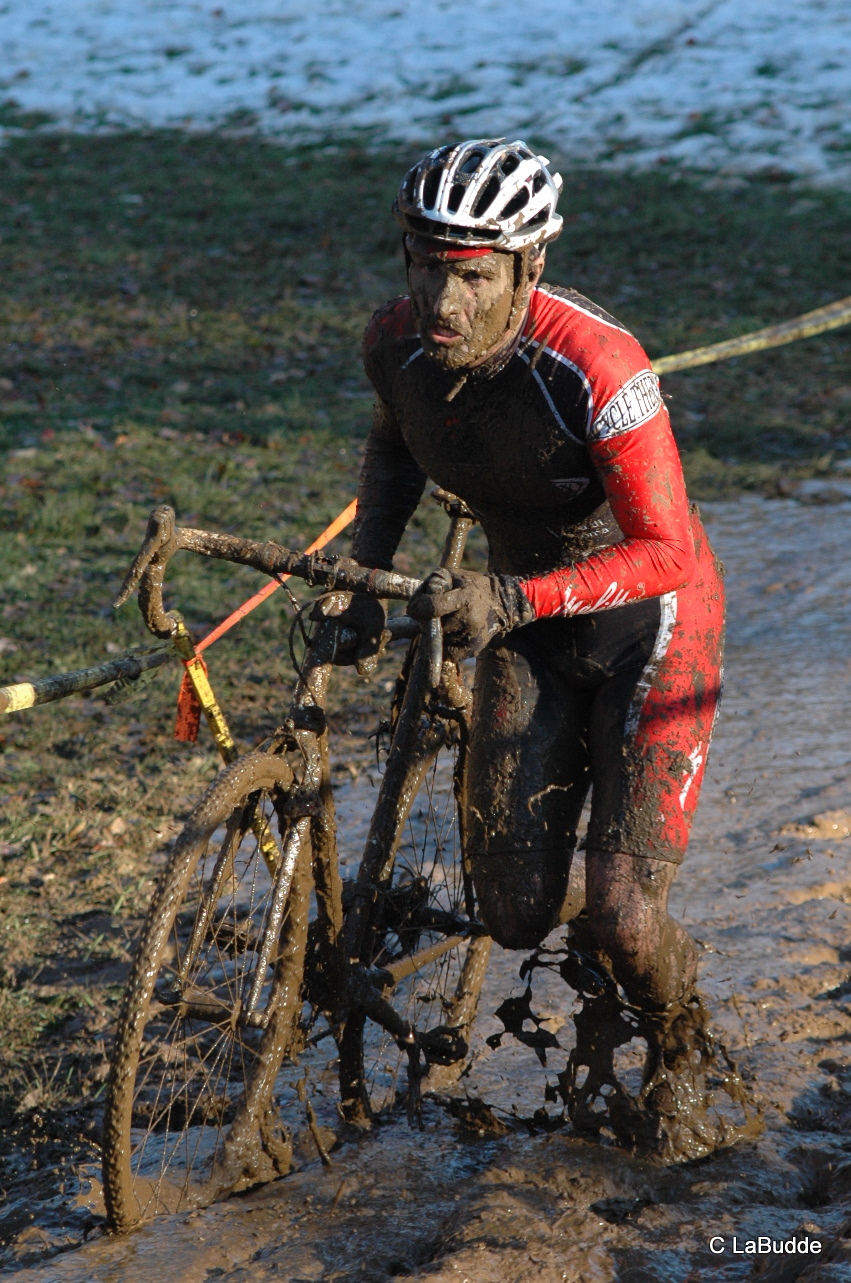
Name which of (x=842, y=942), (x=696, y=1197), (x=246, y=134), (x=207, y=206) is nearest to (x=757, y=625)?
(x=842, y=942)

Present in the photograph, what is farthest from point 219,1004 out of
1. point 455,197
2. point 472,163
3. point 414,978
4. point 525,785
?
point 472,163

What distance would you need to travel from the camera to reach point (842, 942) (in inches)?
175

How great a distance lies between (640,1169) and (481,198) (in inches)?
96.1

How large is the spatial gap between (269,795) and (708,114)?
1760 cm

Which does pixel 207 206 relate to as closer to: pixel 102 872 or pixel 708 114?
pixel 708 114

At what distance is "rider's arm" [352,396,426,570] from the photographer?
3.67 metres

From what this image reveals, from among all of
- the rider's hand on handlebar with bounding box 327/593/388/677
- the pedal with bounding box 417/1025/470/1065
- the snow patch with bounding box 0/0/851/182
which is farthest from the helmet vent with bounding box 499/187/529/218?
the snow patch with bounding box 0/0/851/182

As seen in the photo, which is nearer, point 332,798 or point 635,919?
point 635,919

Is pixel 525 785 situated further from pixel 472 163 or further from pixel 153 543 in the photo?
pixel 472 163

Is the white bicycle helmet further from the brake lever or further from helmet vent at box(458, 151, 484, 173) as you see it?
Answer: the brake lever

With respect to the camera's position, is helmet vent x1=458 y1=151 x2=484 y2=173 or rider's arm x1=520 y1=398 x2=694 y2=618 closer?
rider's arm x1=520 y1=398 x2=694 y2=618

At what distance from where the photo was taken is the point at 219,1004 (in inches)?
124

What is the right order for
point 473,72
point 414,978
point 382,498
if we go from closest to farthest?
1. point 382,498
2. point 414,978
3. point 473,72

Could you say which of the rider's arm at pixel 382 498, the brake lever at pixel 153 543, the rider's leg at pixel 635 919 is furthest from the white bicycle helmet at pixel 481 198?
the rider's leg at pixel 635 919
